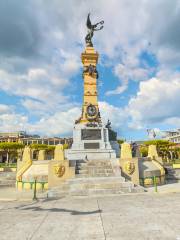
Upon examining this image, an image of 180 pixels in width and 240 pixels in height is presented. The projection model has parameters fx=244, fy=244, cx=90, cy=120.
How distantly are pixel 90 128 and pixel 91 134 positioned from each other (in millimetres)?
676

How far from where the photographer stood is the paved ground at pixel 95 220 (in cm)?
788

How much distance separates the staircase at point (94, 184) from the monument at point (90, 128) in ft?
13.6

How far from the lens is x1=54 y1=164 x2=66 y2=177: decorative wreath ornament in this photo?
A: 19172 millimetres

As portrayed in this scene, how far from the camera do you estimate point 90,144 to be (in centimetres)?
2631

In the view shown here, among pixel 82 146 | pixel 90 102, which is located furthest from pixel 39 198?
pixel 90 102

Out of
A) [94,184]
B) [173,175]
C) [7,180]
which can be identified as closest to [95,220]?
[94,184]

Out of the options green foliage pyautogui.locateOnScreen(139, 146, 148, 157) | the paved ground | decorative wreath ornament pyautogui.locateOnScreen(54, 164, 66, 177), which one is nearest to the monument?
decorative wreath ornament pyautogui.locateOnScreen(54, 164, 66, 177)

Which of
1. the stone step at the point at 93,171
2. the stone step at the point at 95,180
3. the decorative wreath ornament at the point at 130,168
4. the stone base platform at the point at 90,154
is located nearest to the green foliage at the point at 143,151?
the stone base platform at the point at 90,154

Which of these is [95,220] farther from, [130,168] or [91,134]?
[91,134]

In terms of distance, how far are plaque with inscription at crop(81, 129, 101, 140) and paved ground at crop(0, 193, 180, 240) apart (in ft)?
43.1

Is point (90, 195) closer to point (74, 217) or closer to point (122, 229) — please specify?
point (74, 217)

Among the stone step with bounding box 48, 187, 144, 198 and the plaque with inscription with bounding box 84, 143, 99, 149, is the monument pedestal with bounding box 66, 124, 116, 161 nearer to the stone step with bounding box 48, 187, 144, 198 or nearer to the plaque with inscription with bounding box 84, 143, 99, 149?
the plaque with inscription with bounding box 84, 143, 99, 149

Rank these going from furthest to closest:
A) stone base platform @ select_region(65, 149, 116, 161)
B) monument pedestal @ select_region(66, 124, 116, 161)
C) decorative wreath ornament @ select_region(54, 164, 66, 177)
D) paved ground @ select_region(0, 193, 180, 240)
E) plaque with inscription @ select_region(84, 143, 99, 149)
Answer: plaque with inscription @ select_region(84, 143, 99, 149)
monument pedestal @ select_region(66, 124, 116, 161)
stone base platform @ select_region(65, 149, 116, 161)
decorative wreath ornament @ select_region(54, 164, 66, 177)
paved ground @ select_region(0, 193, 180, 240)

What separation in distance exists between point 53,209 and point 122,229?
4.84m
